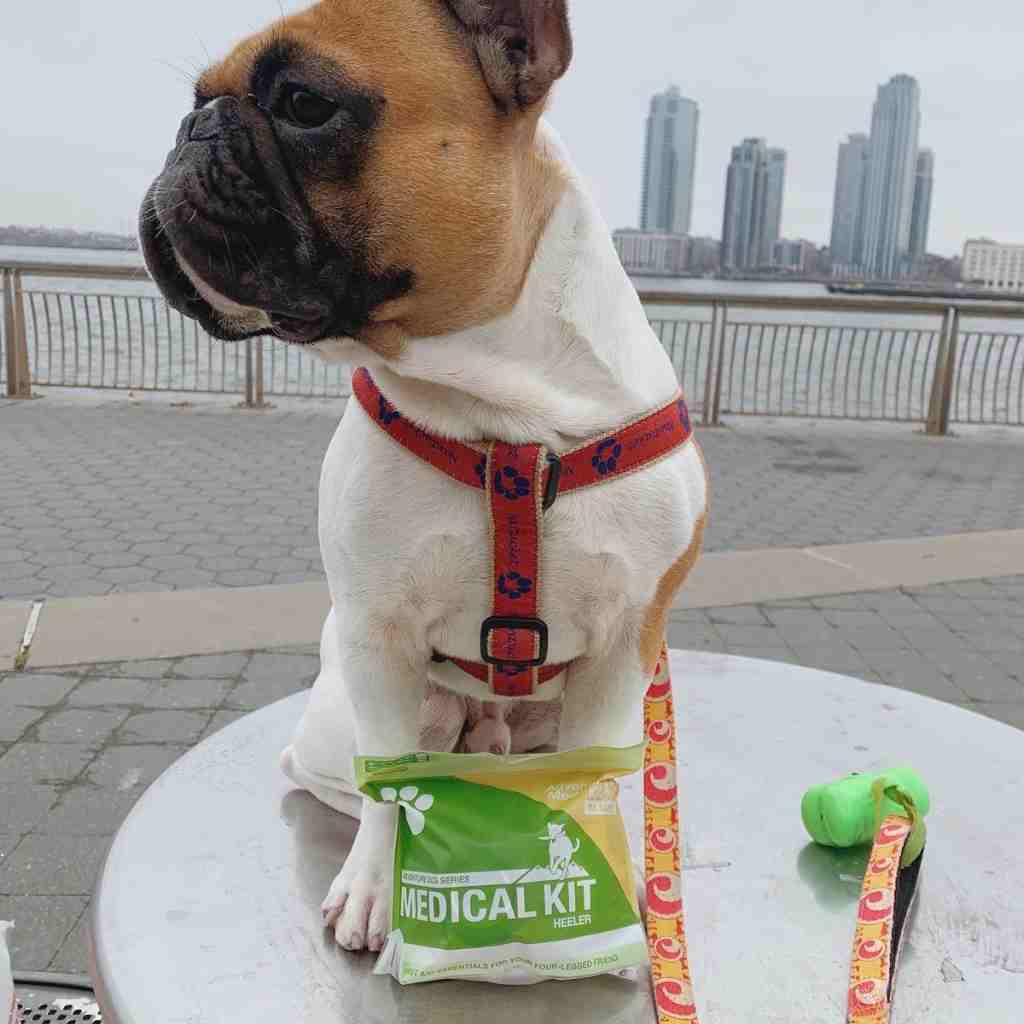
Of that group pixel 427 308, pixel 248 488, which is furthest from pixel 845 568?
pixel 427 308

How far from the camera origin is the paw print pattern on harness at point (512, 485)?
1.54 meters

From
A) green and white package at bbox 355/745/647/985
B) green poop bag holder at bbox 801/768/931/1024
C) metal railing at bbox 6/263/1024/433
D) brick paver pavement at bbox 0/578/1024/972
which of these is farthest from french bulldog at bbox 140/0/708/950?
metal railing at bbox 6/263/1024/433

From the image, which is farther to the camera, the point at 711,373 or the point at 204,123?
the point at 711,373

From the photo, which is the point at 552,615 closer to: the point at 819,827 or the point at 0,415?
the point at 819,827

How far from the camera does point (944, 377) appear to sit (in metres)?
10.8

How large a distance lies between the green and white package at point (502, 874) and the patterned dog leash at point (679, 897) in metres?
0.05

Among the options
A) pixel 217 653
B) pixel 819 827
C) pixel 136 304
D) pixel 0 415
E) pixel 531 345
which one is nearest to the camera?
pixel 531 345

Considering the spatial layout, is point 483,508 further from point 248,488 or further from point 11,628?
point 248,488

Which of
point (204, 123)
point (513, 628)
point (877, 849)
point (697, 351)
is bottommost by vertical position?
point (697, 351)

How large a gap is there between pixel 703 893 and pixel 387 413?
94 centimetres

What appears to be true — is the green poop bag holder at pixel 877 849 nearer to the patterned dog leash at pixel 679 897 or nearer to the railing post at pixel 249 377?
the patterned dog leash at pixel 679 897

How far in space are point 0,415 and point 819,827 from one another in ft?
31.3

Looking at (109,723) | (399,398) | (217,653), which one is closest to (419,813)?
(399,398)

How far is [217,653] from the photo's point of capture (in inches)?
172
